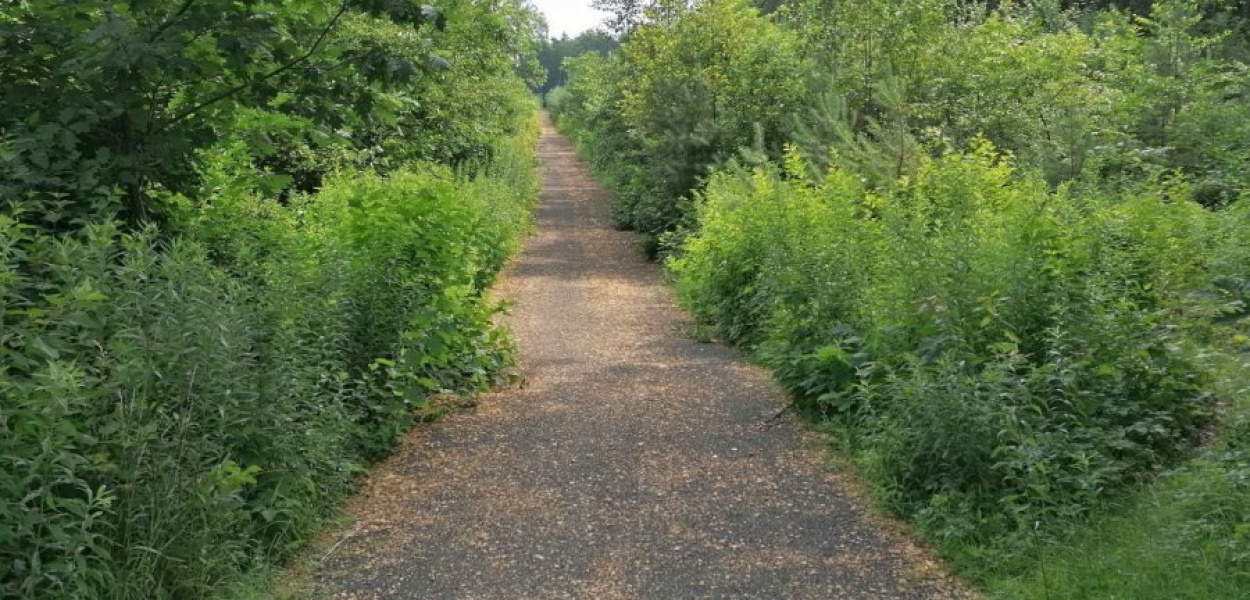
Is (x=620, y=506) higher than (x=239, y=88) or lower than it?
lower

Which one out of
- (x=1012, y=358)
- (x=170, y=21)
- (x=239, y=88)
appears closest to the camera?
(x=170, y=21)

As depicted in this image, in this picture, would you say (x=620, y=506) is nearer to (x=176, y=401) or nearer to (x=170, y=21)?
(x=176, y=401)

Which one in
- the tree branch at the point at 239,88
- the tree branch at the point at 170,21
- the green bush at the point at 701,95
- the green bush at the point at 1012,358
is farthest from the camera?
the green bush at the point at 701,95

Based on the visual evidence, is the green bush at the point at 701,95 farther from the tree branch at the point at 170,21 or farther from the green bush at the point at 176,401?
the tree branch at the point at 170,21

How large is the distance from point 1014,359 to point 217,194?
4.83 meters

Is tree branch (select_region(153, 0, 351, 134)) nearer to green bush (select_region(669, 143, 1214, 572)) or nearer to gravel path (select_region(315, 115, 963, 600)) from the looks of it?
gravel path (select_region(315, 115, 963, 600))

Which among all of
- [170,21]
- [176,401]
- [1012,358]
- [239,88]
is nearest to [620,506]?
[1012,358]

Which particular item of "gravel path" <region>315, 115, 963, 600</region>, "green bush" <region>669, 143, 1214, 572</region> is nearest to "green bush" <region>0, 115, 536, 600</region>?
"gravel path" <region>315, 115, 963, 600</region>

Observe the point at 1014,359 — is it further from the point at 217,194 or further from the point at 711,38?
the point at 711,38

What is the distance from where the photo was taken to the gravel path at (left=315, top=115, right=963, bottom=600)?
467 centimetres

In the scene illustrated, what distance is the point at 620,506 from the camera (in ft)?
18.8

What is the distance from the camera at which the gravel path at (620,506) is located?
4.67 m

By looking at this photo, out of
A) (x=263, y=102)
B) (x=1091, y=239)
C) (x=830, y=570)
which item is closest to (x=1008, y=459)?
(x=830, y=570)

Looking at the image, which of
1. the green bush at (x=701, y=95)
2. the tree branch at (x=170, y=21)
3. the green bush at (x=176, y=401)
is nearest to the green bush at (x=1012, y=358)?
the green bush at (x=176, y=401)
